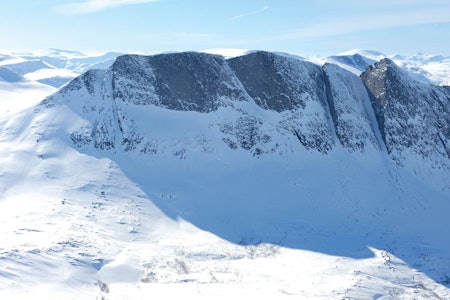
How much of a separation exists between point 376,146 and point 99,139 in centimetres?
3615

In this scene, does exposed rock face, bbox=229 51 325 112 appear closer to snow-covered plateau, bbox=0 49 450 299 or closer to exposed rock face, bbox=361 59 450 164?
snow-covered plateau, bbox=0 49 450 299

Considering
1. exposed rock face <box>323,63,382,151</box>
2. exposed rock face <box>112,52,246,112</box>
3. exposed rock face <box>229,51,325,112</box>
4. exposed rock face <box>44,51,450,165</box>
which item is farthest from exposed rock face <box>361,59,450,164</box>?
exposed rock face <box>112,52,246,112</box>

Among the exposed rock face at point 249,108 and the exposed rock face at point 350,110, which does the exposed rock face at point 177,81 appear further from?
the exposed rock face at point 350,110

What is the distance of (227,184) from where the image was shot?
5269cm

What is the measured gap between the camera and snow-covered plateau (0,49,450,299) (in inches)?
1404

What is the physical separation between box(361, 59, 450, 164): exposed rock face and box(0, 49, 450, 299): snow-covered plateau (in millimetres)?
219

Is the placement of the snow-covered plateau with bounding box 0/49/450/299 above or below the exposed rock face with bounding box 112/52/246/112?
below

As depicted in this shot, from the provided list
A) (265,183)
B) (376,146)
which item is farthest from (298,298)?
(376,146)

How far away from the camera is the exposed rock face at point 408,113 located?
61.8 metres

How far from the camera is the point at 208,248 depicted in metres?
41.2

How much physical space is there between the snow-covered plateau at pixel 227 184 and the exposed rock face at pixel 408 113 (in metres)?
0.22

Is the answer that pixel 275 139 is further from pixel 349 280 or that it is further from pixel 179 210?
pixel 349 280

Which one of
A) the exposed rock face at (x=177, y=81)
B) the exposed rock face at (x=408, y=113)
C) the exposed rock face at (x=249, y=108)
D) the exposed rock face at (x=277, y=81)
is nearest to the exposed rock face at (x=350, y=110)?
the exposed rock face at (x=249, y=108)

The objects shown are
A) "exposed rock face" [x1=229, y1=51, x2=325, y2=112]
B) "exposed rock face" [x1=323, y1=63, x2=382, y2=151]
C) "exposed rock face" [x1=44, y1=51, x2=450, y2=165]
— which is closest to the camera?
"exposed rock face" [x1=44, y1=51, x2=450, y2=165]
